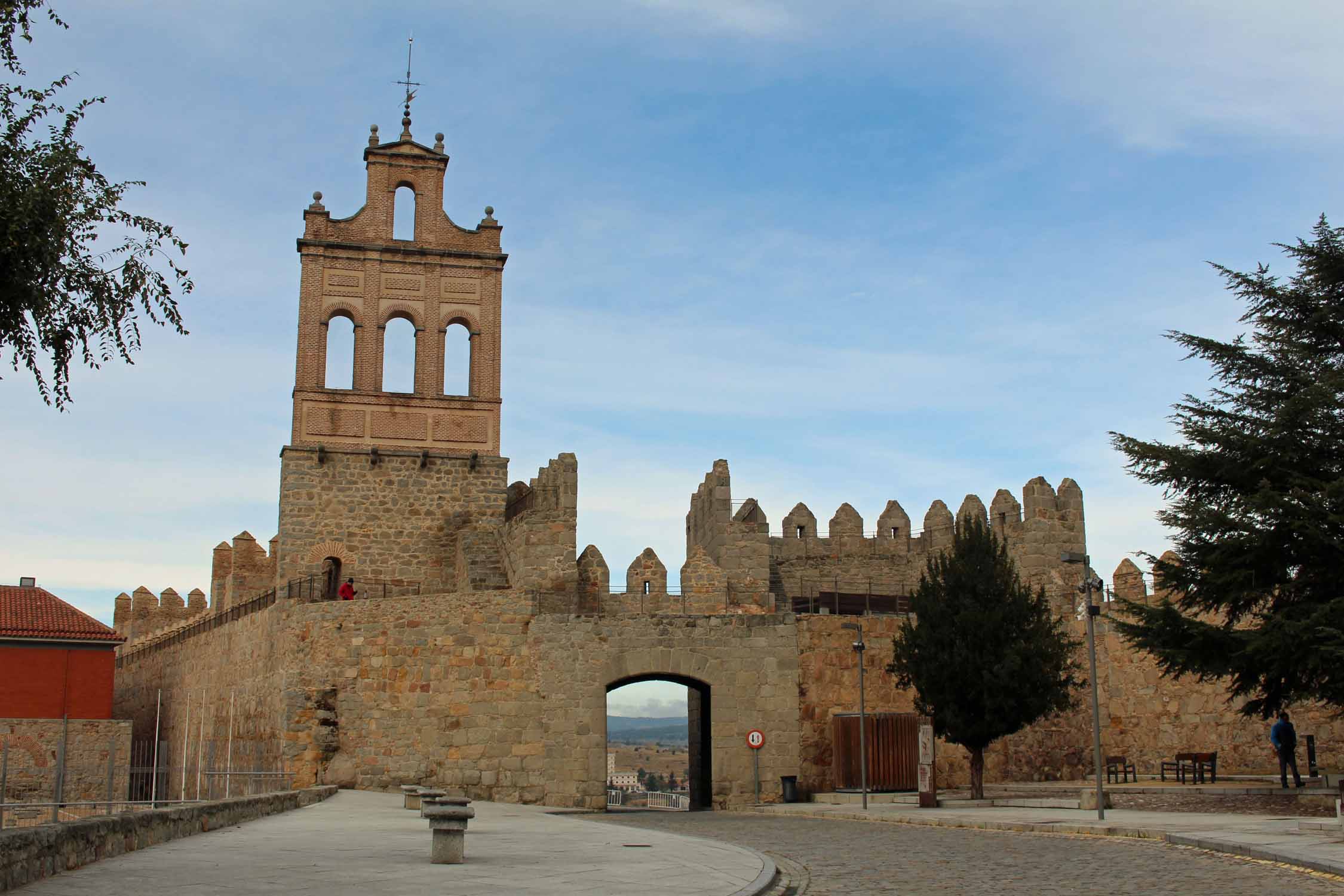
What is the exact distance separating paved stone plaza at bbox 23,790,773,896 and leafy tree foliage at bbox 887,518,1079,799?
6631 millimetres

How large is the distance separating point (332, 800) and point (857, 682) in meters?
9.53

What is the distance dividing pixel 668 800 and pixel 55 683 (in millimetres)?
15401

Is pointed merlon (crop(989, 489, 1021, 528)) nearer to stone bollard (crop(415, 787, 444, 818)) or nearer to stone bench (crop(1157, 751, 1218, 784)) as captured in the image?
stone bench (crop(1157, 751, 1218, 784))

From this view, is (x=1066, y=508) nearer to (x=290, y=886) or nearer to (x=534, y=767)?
(x=534, y=767)

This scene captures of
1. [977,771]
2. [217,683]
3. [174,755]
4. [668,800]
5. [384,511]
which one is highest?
[384,511]

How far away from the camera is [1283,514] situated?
16.7 meters

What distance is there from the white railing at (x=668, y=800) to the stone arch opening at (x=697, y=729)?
68cm

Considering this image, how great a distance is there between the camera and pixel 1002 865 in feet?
37.9

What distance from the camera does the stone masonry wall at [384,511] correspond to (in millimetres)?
26453

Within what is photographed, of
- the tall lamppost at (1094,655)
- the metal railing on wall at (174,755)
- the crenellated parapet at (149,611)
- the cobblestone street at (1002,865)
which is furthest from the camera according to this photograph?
the crenellated parapet at (149,611)

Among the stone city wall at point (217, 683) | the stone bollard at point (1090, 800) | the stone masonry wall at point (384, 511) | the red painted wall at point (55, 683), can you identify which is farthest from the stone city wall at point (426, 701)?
the red painted wall at point (55, 683)

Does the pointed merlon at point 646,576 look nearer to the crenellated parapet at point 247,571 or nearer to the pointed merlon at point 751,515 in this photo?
the pointed merlon at point 751,515

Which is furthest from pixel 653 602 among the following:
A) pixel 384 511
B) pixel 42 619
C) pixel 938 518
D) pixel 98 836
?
pixel 42 619

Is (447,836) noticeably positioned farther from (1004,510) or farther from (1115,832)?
(1004,510)
